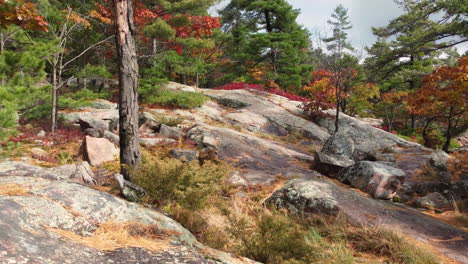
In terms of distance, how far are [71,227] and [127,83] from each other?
2.97 m

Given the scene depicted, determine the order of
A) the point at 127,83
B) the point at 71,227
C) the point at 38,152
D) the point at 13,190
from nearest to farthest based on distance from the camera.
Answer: the point at 71,227 → the point at 13,190 → the point at 127,83 → the point at 38,152

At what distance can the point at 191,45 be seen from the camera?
1350 centimetres

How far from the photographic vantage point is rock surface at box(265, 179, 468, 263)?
15.2 ft

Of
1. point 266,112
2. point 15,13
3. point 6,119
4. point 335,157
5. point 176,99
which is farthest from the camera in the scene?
point 266,112

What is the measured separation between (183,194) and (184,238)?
57.6 inches

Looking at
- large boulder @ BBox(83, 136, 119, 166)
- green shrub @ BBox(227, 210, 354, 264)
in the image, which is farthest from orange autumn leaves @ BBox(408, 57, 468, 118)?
large boulder @ BBox(83, 136, 119, 166)

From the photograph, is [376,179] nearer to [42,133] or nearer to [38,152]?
[38,152]

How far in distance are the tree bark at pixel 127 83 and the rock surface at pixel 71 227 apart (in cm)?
187

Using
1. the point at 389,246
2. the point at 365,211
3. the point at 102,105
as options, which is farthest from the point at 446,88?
the point at 102,105

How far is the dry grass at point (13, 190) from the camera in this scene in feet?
8.14

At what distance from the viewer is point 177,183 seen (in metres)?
4.20

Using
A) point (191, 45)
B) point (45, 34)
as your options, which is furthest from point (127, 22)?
point (191, 45)

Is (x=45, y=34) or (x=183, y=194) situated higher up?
(x=45, y=34)

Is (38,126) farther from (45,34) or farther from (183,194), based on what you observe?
(183,194)
